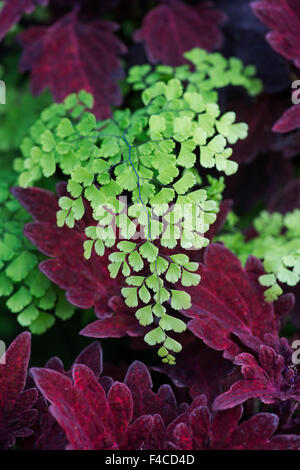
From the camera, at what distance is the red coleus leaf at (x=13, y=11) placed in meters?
1.17

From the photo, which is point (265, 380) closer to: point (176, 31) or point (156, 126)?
point (156, 126)

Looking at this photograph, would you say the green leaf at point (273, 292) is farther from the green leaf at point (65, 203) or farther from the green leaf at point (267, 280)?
the green leaf at point (65, 203)

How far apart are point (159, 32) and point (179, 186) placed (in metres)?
0.62

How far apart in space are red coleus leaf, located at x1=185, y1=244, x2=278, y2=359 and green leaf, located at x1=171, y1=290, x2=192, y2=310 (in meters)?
0.05

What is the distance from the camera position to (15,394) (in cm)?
78

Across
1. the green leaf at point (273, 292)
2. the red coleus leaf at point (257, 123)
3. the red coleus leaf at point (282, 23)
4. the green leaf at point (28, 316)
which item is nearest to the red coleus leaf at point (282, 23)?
the red coleus leaf at point (282, 23)

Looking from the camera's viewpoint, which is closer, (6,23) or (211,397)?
(211,397)

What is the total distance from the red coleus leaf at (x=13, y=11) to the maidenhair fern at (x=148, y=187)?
295 mm

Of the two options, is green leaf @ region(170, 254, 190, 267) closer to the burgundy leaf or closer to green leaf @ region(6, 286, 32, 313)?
green leaf @ region(6, 286, 32, 313)

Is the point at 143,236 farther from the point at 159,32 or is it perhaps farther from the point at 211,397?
the point at 159,32

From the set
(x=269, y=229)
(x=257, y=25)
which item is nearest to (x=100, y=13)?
(x=257, y=25)

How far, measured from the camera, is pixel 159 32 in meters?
1.25

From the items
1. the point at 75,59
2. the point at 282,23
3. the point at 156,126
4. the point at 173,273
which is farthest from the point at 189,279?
the point at 75,59

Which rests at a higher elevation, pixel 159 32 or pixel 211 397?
pixel 159 32
